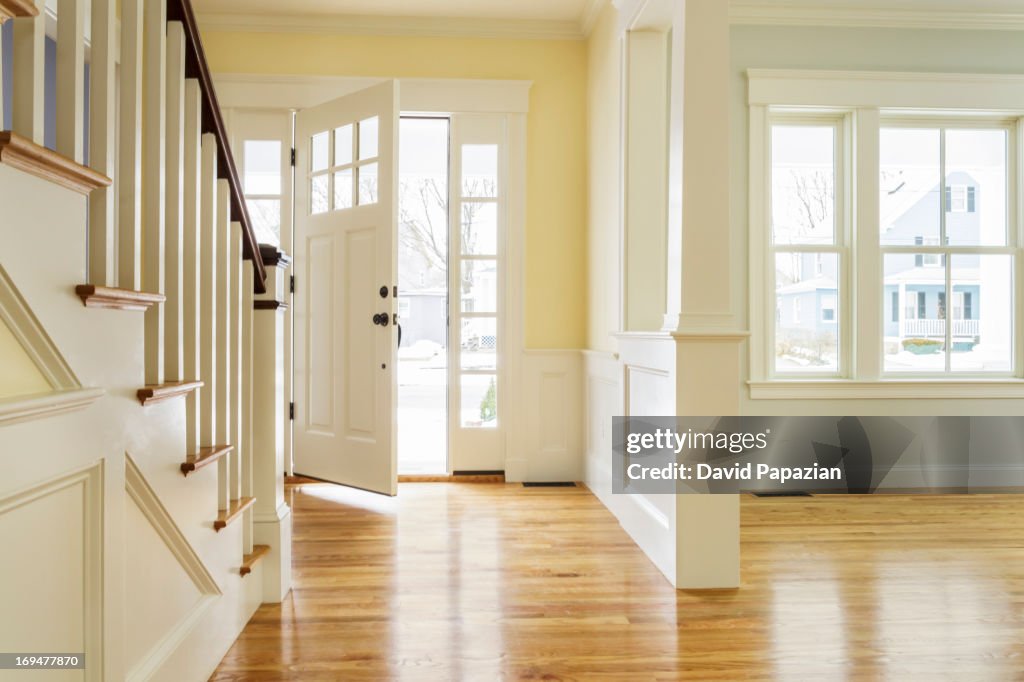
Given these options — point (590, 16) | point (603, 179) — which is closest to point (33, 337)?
point (603, 179)

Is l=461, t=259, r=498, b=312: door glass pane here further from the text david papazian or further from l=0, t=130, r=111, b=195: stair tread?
l=0, t=130, r=111, b=195: stair tread

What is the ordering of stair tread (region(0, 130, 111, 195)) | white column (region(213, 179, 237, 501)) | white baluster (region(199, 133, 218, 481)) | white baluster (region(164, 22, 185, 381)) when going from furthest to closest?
white column (region(213, 179, 237, 501)) < white baluster (region(199, 133, 218, 481)) < white baluster (region(164, 22, 185, 381)) < stair tread (region(0, 130, 111, 195))

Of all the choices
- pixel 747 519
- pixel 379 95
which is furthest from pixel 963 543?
pixel 379 95

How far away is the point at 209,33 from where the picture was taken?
4.19 m

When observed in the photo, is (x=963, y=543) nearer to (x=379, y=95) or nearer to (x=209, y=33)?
(x=379, y=95)

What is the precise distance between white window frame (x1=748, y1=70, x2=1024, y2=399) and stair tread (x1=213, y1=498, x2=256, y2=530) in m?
3.00

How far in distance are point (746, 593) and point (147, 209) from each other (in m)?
2.23

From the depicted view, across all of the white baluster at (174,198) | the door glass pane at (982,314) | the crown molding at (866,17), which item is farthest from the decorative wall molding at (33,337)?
the door glass pane at (982,314)

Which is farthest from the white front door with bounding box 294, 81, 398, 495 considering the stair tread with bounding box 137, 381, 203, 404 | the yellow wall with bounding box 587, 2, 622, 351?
the stair tread with bounding box 137, 381, 203, 404

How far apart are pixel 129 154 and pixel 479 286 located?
2952 mm

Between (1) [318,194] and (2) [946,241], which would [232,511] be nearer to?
(1) [318,194]

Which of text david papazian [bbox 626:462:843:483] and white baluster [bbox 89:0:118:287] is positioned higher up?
white baluster [bbox 89:0:118:287]

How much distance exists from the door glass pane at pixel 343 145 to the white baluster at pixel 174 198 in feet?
7.40

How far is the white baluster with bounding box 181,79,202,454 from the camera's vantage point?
1.73m
